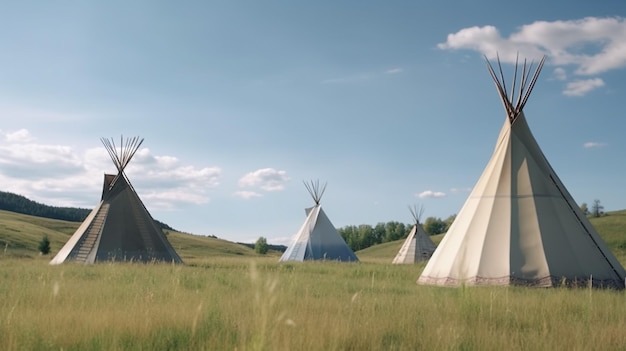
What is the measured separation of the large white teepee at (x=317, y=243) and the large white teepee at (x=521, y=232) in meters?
13.2

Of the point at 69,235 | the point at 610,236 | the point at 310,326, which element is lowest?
the point at 69,235

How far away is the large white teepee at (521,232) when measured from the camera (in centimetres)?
1060

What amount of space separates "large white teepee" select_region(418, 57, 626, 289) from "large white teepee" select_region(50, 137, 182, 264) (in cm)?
993

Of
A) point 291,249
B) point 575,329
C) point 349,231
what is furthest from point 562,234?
point 349,231

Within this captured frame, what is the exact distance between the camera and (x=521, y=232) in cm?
1095

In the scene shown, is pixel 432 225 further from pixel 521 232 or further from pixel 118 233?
pixel 521 232

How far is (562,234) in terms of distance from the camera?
1103 centimetres

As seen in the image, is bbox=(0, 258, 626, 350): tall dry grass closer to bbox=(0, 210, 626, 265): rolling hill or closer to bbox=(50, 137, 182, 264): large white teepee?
bbox=(50, 137, 182, 264): large white teepee

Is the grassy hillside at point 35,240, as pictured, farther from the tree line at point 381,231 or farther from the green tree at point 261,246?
the tree line at point 381,231

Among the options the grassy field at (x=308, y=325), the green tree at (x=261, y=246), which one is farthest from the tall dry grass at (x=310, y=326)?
the green tree at (x=261, y=246)

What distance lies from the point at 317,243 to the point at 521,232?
14.7m

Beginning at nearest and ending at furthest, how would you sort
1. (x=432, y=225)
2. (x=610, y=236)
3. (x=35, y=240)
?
(x=35, y=240) < (x=610, y=236) < (x=432, y=225)

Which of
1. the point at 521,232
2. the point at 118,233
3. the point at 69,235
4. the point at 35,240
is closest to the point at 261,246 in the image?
the point at 69,235

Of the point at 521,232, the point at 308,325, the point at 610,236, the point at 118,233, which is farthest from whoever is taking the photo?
the point at 610,236
